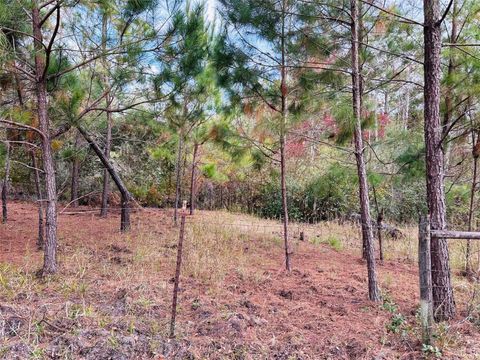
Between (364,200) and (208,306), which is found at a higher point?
(364,200)

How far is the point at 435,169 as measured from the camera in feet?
10.5

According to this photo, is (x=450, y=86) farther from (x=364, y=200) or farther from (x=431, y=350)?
(x=431, y=350)

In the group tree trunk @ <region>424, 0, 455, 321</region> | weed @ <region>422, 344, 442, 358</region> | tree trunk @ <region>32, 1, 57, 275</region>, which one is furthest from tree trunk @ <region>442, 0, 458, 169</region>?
tree trunk @ <region>32, 1, 57, 275</region>

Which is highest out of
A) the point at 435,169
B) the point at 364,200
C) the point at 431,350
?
the point at 435,169

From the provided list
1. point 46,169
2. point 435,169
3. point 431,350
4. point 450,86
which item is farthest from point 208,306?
point 450,86

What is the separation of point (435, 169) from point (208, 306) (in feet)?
7.77

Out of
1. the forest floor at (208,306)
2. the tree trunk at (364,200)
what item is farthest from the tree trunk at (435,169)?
the tree trunk at (364,200)

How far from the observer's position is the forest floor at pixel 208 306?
249 centimetres

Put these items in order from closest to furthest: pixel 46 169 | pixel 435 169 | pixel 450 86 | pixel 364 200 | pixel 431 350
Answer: pixel 431 350 → pixel 435 169 → pixel 364 200 → pixel 46 169 → pixel 450 86

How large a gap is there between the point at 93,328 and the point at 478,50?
475 cm

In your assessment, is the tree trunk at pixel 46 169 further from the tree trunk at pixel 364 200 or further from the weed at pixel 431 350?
the weed at pixel 431 350

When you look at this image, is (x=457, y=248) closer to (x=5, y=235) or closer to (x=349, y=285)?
(x=349, y=285)

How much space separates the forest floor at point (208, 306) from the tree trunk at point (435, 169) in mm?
220

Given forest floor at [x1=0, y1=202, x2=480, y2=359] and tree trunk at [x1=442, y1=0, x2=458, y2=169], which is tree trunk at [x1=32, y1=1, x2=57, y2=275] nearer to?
forest floor at [x1=0, y1=202, x2=480, y2=359]
